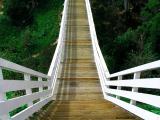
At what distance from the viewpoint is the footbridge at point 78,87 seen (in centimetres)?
662

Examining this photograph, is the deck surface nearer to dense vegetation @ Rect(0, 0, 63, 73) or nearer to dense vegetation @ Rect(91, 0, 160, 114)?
dense vegetation @ Rect(91, 0, 160, 114)

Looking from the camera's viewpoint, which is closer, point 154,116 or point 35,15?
point 154,116

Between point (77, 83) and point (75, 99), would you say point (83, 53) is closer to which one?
point (77, 83)

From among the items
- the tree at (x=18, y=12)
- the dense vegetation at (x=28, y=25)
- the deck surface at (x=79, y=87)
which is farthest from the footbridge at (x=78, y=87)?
the tree at (x=18, y=12)

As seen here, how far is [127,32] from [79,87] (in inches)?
624

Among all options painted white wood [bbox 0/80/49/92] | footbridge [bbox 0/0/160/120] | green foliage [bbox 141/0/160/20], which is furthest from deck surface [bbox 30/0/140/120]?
green foliage [bbox 141/0/160/20]

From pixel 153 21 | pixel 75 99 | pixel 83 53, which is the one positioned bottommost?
pixel 75 99

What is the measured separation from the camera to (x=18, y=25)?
143 feet

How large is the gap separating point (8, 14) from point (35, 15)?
2436mm

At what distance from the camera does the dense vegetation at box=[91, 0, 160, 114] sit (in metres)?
26.9

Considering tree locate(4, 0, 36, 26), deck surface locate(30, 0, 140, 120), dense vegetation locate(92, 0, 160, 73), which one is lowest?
deck surface locate(30, 0, 140, 120)

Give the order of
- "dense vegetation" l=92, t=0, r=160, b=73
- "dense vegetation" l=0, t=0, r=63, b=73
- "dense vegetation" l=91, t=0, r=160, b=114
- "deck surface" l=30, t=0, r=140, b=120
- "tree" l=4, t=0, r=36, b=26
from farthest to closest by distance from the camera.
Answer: "tree" l=4, t=0, r=36, b=26 → "dense vegetation" l=0, t=0, r=63, b=73 → "dense vegetation" l=92, t=0, r=160, b=73 → "dense vegetation" l=91, t=0, r=160, b=114 → "deck surface" l=30, t=0, r=140, b=120

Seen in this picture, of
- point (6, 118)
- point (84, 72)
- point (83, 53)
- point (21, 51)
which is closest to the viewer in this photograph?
point (6, 118)

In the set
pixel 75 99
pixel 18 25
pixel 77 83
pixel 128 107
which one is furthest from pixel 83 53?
pixel 18 25
